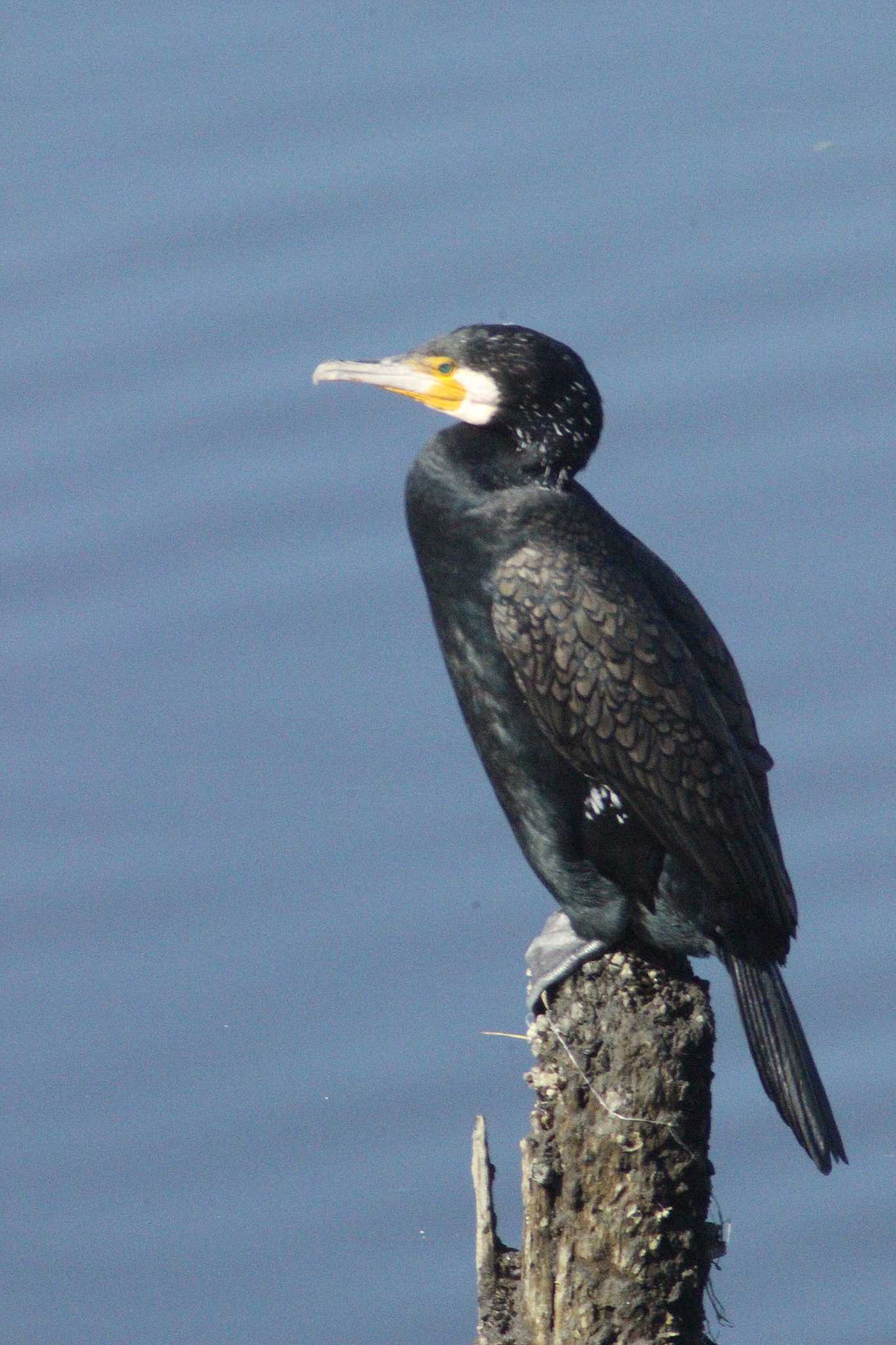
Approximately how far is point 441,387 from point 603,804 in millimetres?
716

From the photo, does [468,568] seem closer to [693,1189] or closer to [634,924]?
[634,924]

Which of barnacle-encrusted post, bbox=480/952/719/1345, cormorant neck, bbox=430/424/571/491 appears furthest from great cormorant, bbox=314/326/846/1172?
barnacle-encrusted post, bbox=480/952/719/1345

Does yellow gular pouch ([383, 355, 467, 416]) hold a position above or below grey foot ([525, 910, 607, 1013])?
above

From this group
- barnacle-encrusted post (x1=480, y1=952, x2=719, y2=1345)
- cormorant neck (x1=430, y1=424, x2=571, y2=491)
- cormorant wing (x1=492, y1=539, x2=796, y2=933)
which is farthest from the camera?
cormorant neck (x1=430, y1=424, x2=571, y2=491)

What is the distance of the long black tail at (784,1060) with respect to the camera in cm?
297

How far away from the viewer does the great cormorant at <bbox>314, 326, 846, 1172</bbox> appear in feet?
9.48

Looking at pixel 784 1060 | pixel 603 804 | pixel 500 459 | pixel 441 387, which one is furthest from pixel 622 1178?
pixel 441 387

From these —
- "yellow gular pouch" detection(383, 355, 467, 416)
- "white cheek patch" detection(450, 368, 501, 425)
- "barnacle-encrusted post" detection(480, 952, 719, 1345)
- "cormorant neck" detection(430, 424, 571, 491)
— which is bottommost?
"barnacle-encrusted post" detection(480, 952, 719, 1345)

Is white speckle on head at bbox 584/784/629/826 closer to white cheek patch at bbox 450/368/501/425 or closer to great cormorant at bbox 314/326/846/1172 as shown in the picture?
great cormorant at bbox 314/326/846/1172

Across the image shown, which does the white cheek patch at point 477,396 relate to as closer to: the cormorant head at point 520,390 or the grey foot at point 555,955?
the cormorant head at point 520,390

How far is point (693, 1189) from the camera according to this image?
2.75m

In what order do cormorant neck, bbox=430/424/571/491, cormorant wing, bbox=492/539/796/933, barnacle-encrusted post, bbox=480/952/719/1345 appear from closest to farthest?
barnacle-encrusted post, bbox=480/952/719/1345, cormorant wing, bbox=492/539/796/933, cormorant neck, bbox=430/424/571/491

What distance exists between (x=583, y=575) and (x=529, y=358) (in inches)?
13.7

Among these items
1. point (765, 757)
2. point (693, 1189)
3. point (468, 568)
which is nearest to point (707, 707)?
point (765, 757)
